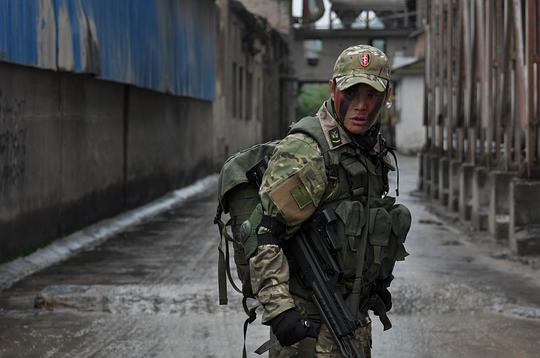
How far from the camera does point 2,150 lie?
33.3 feet

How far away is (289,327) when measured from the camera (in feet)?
11.7

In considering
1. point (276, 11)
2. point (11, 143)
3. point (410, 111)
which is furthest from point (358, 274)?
point (276, 11)

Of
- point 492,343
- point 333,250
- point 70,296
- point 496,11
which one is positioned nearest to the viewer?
point 333,250

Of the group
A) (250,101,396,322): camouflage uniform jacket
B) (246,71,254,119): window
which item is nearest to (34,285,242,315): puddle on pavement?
(250,101,396,322): camouflage uniform jacket

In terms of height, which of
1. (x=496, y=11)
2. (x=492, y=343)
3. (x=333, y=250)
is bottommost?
(x=492, y=343)

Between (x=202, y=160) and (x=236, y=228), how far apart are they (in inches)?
832

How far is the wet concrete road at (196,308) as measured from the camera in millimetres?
6930

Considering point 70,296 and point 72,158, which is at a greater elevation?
point 72,158

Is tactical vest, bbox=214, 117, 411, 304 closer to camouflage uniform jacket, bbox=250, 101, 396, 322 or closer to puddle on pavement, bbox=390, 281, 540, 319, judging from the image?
camouflage uniform jacket, bbox=250, 101, 396, 322

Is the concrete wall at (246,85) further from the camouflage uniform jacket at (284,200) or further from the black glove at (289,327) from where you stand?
the black glove at (289,327)

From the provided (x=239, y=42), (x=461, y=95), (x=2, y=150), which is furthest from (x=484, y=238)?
(x=239, y=42)

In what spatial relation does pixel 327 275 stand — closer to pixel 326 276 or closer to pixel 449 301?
pixel 326 276

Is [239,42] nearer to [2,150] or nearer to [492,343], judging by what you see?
[2,150]

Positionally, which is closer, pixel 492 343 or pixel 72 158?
pixel 492 343
